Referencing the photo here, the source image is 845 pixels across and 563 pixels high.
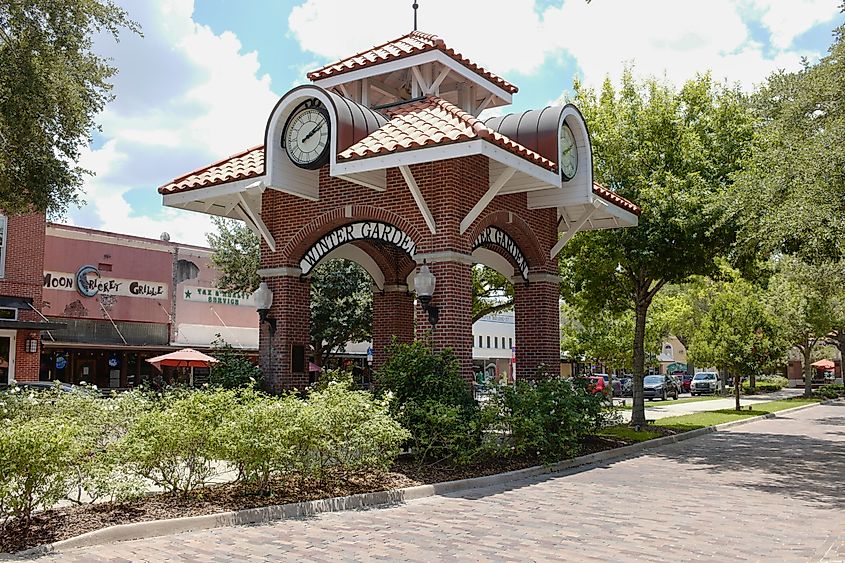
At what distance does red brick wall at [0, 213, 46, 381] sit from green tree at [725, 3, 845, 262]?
21997 mm

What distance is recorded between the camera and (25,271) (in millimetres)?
26172

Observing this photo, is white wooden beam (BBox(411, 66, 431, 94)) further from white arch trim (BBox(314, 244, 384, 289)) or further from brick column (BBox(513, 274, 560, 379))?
brick column (BBox(513, 274, 560, 379))

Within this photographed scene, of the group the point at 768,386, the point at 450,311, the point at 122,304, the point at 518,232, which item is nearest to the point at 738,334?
the point at 518,232

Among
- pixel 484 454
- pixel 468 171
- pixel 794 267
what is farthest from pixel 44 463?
pixel 794 267

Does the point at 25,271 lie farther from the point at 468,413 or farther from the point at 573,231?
the point at 468,413

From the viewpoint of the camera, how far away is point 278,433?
9.30 metres

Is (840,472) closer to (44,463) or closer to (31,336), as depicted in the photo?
(44,463)

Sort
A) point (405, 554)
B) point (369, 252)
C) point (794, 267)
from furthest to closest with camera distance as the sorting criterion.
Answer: point (794, 267), point (369, 252), point (405, 554)

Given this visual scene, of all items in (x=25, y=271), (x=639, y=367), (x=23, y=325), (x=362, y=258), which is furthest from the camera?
(x=25, y=271)

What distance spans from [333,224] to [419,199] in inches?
95.6

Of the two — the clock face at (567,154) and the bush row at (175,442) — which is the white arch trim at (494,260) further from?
the bush row at (175,442)

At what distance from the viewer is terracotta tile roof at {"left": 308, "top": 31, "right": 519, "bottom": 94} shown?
1486 centimetres

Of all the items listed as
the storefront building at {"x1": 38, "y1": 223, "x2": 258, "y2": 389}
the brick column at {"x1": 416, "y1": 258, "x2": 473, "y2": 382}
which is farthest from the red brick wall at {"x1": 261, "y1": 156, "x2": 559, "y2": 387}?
the storefront building at {"x1": 38, "y1": 223, "x2": 258, "y2": 389}

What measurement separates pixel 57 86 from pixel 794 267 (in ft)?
84.9
